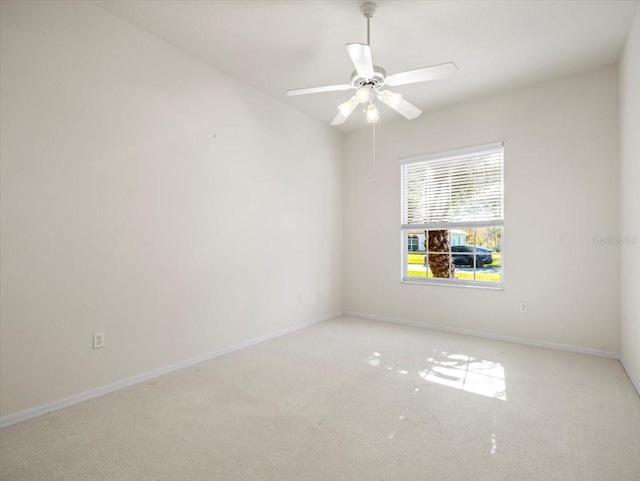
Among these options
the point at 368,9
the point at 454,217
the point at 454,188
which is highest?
the point at 368,9

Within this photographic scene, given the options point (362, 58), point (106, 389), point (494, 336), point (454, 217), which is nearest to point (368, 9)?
point (362, 58)

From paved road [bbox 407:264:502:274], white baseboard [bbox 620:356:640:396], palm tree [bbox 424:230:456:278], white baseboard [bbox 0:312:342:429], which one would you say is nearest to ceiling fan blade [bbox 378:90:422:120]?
palm tree [bbox 424:230:456:278]

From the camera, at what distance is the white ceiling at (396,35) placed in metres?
2.52

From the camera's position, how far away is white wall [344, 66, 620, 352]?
10.9 ft

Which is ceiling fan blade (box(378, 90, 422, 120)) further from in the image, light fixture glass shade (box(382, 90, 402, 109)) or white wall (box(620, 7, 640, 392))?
white wall (box(620, 7, 640, 392))

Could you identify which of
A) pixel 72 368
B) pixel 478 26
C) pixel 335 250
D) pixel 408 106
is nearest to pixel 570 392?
pixel 408 106

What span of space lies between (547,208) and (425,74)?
221 centimetres

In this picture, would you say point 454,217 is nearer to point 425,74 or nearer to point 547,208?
point 547,208

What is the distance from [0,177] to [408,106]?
2804 mm

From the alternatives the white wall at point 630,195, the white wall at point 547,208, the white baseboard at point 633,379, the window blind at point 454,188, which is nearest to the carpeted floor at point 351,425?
the white baseboard at point 633,379

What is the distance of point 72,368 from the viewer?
2414mm

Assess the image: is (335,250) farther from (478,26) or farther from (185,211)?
(478,26)

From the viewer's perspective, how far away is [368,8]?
2465 millimetres

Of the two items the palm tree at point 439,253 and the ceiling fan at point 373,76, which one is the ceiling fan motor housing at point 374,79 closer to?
the ceiling fan at point 373,76
